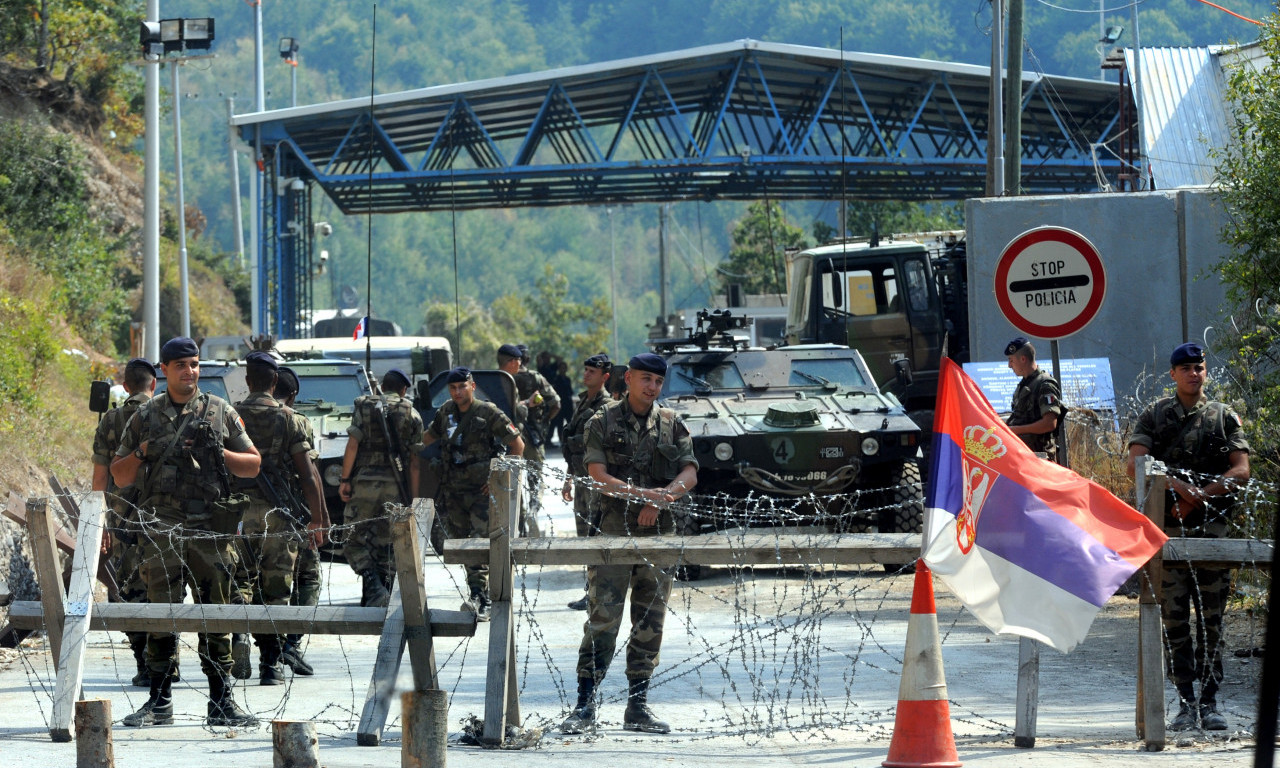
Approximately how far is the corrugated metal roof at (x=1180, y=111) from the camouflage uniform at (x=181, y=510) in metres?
15.3

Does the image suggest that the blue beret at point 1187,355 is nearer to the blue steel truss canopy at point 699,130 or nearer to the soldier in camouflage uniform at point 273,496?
the soldier in camouflage uniform at point 273,496

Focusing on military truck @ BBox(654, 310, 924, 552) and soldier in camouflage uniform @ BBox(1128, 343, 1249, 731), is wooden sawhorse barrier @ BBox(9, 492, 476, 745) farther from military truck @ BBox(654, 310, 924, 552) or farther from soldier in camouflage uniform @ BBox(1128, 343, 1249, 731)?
military truck @ BBox(654, 310, 924, 552)

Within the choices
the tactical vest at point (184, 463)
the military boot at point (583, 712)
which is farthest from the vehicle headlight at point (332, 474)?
the military boot at point (583, 712)

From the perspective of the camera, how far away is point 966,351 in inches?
675

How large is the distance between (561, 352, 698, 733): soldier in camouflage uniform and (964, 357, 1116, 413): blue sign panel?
621 cm

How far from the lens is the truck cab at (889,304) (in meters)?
16.8

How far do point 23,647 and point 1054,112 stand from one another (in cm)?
2617

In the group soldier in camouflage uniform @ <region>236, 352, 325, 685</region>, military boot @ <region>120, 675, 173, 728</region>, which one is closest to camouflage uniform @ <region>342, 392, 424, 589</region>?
soldier in camouflage uniform @ <region>236, 352, 325, 685</region>

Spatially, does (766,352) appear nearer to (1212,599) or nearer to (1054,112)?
(1212,599)

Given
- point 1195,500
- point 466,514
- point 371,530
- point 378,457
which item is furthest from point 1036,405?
point 371,530

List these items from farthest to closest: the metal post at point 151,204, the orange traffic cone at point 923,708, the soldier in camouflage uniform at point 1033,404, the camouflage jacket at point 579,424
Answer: the metal post at point 151,204, the camouflage jacket at point 579,424, the soldier in camouflage uniform at point 1033,404, the orange traffic cone at point 923,708

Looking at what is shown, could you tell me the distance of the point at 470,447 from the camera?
998cm

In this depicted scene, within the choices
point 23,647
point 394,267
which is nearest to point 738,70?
point 23,647

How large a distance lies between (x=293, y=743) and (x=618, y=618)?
232cm
